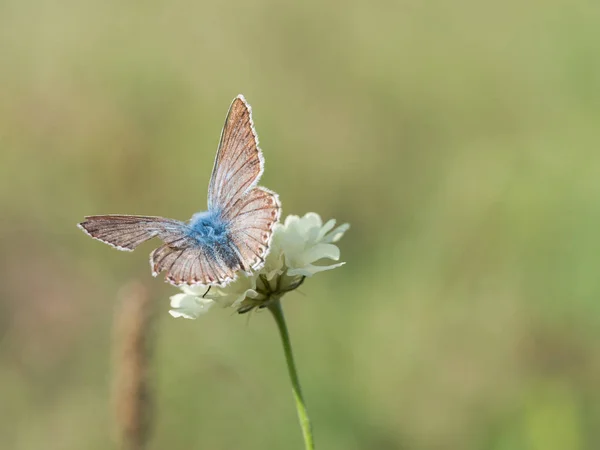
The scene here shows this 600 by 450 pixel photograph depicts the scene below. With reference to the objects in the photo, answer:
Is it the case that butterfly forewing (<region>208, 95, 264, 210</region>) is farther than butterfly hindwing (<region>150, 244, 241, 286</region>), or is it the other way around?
butterfly forewing (<region>208, 95, 264, 210</region>)

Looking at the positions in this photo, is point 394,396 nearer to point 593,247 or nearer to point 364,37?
point 593,247

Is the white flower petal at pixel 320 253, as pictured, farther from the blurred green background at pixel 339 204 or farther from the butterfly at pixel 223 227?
the blurred green background at pixel 339 204

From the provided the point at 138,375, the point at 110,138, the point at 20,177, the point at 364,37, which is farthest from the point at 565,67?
the point at 138,375

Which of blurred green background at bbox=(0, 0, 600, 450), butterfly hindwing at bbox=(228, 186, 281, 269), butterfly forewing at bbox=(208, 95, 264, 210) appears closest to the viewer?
butterfly hindwing at bbox=(228, 186, 281, 269)

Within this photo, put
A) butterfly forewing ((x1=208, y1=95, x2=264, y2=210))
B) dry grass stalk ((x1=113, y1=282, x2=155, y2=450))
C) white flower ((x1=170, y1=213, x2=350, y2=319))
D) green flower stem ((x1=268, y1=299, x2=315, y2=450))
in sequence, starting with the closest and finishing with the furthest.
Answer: green flower stem ((x1=268, y1=299, x2=315, y2=450)) → dry grass stalk ((x1=113, y1=282, x2=155, y2=450)) → white flower ((x1=170, y1=213, x2=350, y2=319)) → butterfly forewing ((x1=208, y1=95, x2=264, y2=210))

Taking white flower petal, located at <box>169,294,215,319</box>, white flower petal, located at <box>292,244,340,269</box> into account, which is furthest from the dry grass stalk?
white flower petal, located at <box>292,244,340,269</box>

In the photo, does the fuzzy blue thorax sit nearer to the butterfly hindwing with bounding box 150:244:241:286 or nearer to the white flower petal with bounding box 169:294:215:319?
the butterfly hindwing with bounding box 150:244:241:286

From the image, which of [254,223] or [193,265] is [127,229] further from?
[254,223]

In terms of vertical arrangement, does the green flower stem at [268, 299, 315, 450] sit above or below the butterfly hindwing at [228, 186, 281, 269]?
below
